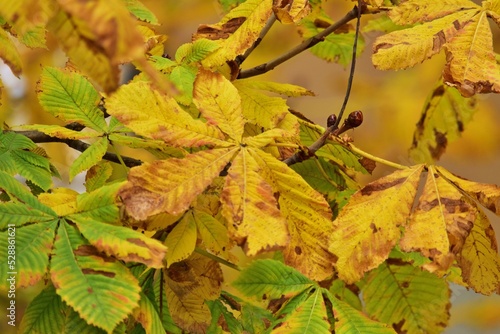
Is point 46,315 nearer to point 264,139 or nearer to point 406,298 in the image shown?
point 264,139

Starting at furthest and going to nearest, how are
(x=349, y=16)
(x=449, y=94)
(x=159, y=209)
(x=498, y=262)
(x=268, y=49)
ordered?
(x=268, y=49) → (x=449, y=94) → (x=349, y=16) → (x=498, y=262) → (x=159, y=209)

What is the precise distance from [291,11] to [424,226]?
243 mm

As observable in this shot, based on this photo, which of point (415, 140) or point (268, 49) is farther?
point (268, 49)

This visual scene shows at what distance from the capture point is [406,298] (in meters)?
0.75

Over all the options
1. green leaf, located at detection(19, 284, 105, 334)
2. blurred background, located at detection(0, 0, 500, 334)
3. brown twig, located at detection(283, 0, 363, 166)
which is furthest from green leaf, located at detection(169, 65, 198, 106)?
blurred background, located at detection(0, 0, 500, 334)

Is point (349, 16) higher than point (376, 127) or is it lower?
lower

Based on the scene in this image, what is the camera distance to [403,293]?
2.46 ft

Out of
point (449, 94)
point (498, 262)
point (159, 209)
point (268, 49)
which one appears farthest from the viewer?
point (268, 49)

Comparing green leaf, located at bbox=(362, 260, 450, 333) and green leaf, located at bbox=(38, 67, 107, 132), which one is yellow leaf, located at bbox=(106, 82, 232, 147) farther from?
green leaf, located at bbox=(362, 260, 450, 333)

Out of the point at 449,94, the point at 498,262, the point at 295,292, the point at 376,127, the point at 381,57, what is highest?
the point at 376,127

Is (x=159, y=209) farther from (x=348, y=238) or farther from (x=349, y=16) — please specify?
(x=349, y=16)

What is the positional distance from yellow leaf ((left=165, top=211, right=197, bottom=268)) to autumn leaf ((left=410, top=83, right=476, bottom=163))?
503 millimetres

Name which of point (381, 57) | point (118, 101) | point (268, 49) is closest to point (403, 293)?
point (381, 57)

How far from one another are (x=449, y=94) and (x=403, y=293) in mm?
347
